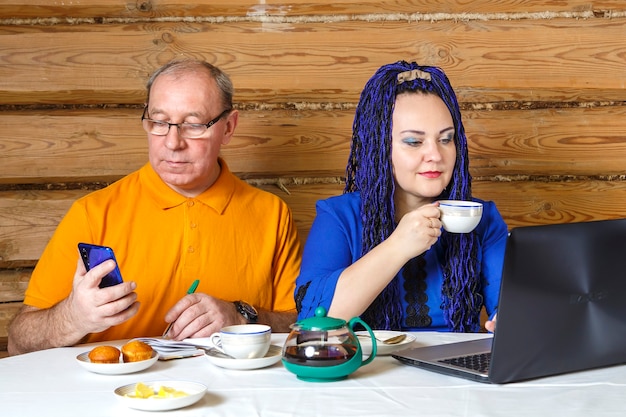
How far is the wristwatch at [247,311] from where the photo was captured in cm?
263

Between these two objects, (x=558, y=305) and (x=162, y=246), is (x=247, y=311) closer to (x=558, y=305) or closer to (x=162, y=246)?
(x=162, y=246)

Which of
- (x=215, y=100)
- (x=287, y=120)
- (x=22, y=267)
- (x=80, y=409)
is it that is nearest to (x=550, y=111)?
(x=287, y=120)

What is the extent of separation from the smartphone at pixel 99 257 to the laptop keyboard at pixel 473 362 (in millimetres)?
832

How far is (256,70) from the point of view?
344 centimetres

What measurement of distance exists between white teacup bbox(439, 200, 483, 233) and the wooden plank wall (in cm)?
135

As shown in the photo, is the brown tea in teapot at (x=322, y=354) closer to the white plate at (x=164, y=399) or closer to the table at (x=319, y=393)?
the table at (x=319, y=393)

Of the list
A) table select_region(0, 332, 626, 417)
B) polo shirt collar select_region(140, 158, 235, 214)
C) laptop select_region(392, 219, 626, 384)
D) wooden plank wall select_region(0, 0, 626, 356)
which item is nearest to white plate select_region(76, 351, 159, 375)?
table select_region(0, 332, 626, 417)

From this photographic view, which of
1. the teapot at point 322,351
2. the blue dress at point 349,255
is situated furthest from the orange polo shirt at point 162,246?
the teapot at point 322,351

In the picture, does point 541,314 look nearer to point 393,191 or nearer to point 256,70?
point 393,191

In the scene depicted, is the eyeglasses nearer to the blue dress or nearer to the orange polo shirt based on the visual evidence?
the orange polo shirt

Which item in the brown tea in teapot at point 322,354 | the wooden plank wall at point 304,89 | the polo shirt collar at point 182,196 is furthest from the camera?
the wooden plank wall at point 304,89

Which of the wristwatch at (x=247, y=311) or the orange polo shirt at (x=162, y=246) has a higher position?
the orange polo shirt at (x=162, y=246)

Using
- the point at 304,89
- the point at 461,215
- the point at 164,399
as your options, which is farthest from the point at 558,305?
the point at 304,89

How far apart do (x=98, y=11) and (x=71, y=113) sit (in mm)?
427
